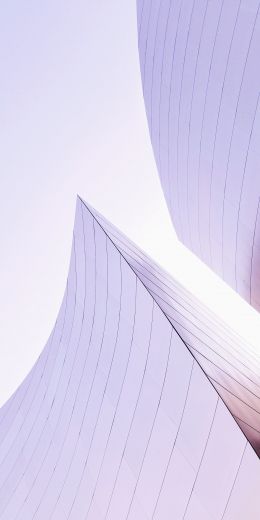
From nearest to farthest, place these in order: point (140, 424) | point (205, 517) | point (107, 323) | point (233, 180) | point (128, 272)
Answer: point (205, 517)
point (140, 424)
point (128, 272)
point (107, 323)
point (233, 180)

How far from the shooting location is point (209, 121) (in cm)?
1986

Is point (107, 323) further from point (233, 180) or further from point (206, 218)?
point (206, 218)

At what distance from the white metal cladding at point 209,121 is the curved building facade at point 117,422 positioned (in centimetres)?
474

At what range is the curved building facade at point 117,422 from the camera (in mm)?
7973

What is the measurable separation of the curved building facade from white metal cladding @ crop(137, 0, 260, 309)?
187 inches

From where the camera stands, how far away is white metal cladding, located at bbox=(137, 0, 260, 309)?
1733 centimetres

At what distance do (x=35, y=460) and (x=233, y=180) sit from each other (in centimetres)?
1125

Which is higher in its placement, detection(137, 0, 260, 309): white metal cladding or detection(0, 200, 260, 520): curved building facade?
detection(137, 0, 260, 309): white metal cladding

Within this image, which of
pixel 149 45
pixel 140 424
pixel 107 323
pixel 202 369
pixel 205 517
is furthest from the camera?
pixel 149 45

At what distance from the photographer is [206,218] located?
893 inches

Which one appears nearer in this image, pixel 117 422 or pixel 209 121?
pixel 117 422

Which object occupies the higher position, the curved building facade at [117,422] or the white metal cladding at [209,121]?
the white metal cladding at [209,121]

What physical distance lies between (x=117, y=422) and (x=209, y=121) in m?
12.2

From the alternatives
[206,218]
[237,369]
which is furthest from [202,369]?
[206,218]
